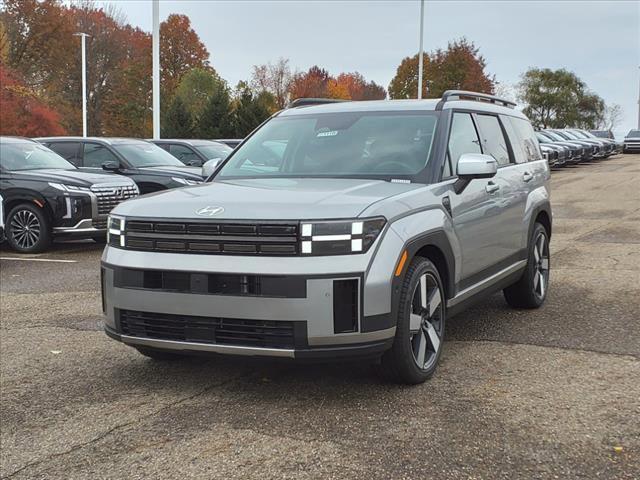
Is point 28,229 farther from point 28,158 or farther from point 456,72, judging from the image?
point 456,72

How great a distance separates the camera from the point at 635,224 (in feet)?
44.7

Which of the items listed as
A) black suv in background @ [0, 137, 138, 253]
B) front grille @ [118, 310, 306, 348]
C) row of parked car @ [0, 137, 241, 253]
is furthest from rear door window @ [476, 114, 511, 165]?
black suv in background @ [0, 137, 138, 253]

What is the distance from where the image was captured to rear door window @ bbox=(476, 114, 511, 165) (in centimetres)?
608

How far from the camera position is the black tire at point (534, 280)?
6.64m

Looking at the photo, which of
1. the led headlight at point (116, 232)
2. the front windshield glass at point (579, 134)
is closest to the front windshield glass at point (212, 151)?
the led headlight at point (116, 232)

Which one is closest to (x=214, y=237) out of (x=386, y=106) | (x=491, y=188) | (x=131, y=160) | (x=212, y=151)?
(x=386, y=106)

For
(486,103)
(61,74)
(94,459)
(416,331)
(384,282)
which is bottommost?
(94,459)

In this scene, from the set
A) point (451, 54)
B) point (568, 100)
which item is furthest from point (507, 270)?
point (568, 100)

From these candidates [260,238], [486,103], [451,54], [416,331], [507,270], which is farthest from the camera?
[451,54]

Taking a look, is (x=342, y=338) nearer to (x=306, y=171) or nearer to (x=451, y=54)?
(x=306, y=171)

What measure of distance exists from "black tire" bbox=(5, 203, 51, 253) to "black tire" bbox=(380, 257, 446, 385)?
25.9ft

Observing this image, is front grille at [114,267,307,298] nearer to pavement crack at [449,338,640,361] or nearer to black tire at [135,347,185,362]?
black tire at [135,347,185,362]

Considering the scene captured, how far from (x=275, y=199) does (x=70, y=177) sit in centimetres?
795

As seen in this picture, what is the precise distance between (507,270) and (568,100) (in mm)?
74370
